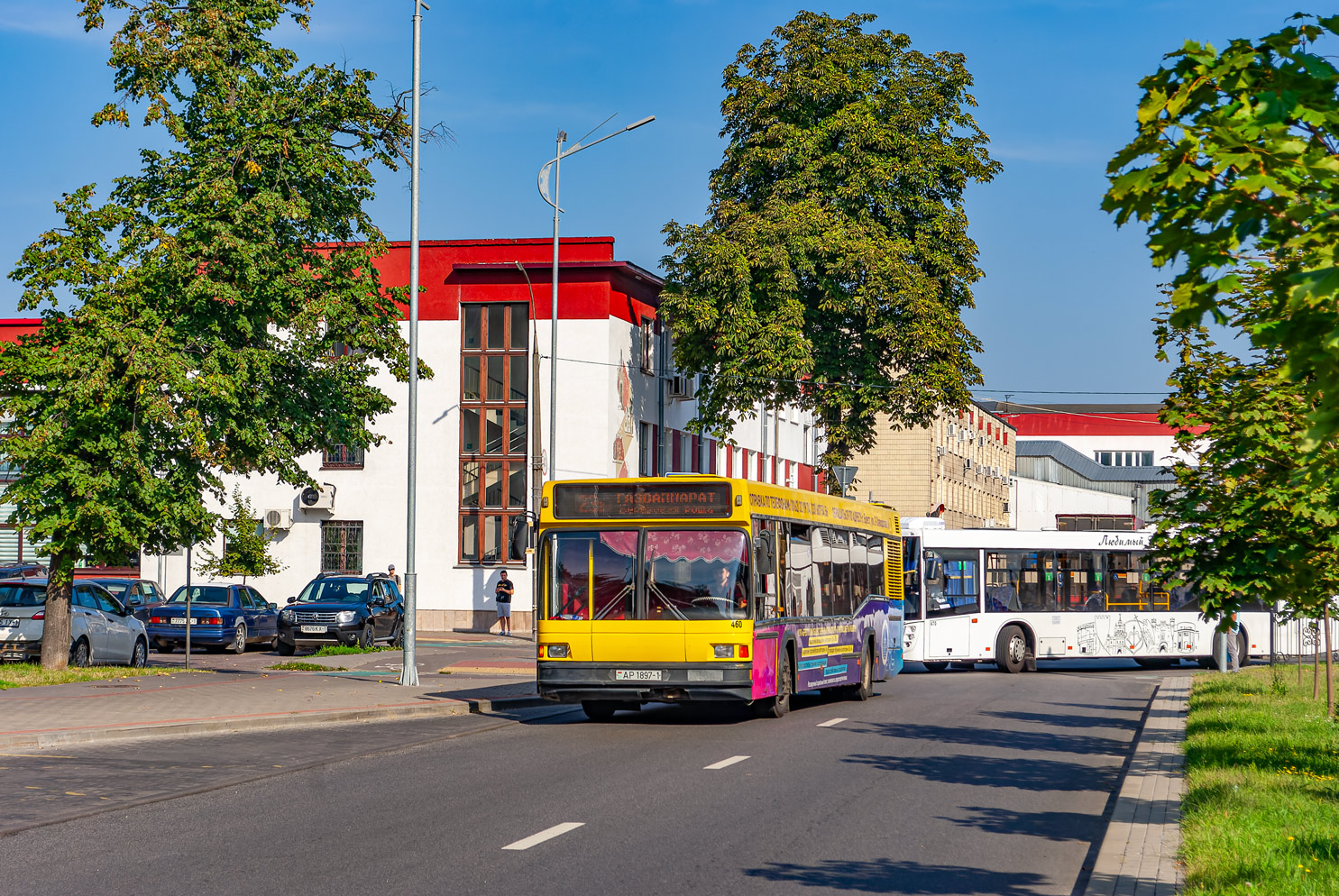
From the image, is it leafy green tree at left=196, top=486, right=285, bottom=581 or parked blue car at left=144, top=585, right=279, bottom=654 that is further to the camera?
leafy green tree at left=196, top=486, right=285, bottom=581

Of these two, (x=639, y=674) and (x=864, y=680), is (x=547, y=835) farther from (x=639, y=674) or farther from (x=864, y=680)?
(x=864, y=680)

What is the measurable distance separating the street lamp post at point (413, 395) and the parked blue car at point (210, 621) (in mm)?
11536

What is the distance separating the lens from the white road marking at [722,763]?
13687mm

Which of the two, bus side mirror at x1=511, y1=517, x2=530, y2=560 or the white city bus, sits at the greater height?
bus side mirror at x1=511, y1=517, x2=530, y2=560

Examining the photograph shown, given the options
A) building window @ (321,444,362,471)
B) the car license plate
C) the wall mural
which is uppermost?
the wall mural

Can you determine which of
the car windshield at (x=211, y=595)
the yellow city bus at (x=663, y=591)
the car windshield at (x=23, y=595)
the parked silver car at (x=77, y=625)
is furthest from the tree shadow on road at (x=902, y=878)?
the car windshield at (x=211, y=595)

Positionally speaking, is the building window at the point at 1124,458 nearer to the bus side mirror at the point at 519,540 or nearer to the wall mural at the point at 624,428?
the wall mural at the point at 624,428

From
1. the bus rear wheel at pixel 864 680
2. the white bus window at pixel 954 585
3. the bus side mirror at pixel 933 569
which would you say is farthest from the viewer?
the white bus window at pixel 954 585

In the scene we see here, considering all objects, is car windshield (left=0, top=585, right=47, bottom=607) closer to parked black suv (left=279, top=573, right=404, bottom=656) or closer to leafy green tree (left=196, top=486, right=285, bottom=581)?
parked black suv (left=279, top=573, right=404, bottom=656)

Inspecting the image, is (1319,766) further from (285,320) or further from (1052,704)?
(285,320)

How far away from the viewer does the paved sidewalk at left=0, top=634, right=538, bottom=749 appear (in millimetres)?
16234

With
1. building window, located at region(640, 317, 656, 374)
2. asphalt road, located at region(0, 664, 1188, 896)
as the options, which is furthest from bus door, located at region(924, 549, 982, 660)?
building window, located at region(640, 317, 656, 374)

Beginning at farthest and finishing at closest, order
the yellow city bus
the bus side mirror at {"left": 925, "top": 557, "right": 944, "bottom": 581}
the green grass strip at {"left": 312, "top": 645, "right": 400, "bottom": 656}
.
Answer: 1. the green grass strip at {"left": 312, "top": 645, "right": 400, "bottom": 656}
2. the bus side mirror at {"left": 925, "top": 557, "right": 944, "bottom": 581}
3. the yellow city bus

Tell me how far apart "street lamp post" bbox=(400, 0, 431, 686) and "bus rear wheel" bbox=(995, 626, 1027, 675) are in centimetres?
1314
